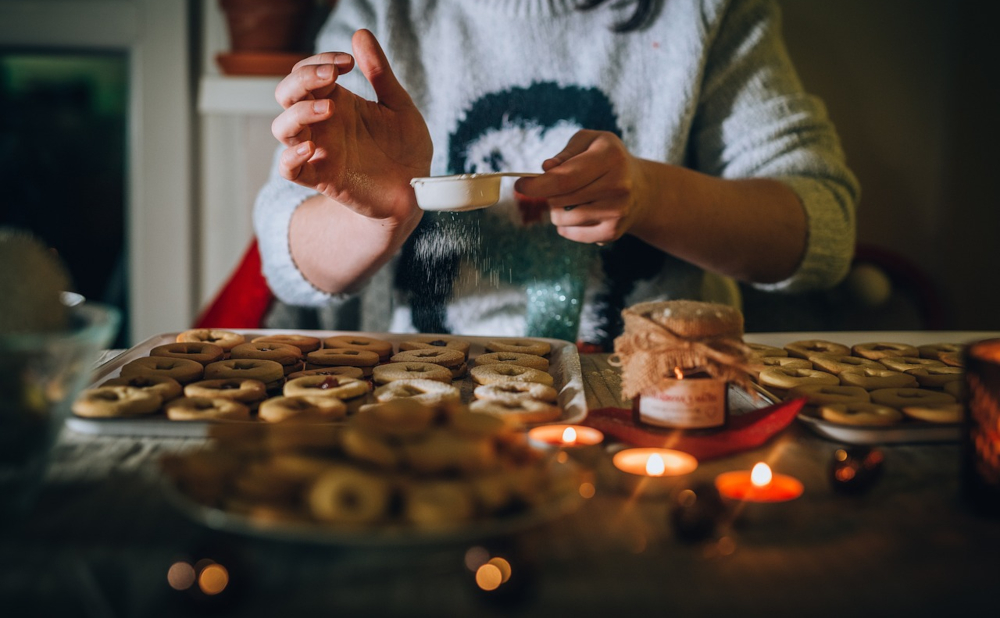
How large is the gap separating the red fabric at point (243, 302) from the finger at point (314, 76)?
2.14 feet

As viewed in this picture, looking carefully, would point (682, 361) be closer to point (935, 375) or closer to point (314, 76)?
point (935, 375)

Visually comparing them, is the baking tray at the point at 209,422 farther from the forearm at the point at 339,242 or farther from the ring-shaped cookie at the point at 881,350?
the ring-shaped cookie at the point at 881,350

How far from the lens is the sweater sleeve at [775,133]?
1244 mm

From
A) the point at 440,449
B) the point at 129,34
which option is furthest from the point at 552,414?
the point at 129,34

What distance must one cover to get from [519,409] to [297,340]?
14.5 inches

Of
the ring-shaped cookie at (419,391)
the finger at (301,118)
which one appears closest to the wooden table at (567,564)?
the ring-shaped cookie at (419,391)

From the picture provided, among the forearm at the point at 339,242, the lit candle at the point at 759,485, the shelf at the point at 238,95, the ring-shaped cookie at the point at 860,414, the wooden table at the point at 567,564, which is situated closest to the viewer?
the wooden table at the point at 567,564

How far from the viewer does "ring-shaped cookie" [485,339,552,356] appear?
917 millimetres

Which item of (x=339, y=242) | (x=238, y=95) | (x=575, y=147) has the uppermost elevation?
(x=238, y=95)

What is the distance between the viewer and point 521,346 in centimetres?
93

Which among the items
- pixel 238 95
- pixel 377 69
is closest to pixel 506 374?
pixel 377 69

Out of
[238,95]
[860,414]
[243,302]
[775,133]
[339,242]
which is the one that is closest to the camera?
[860,414]

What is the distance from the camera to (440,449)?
43 cm

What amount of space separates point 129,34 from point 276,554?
6.00ft
